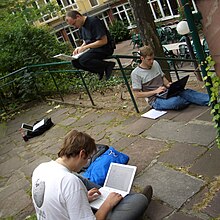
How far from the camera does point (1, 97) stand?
8805mm

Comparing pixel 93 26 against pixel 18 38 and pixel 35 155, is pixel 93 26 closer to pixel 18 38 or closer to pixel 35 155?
pixel 35 155

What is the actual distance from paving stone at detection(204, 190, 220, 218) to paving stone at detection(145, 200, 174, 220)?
1.00 feet

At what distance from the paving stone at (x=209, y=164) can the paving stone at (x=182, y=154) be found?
0.26 ft

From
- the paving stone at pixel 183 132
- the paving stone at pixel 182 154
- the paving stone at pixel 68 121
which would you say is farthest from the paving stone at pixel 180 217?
the paving stone at pixel 68 121

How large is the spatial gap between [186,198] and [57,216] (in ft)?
3.80

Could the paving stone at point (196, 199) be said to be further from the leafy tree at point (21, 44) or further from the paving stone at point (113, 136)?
the leafy tree at point (21, 44)

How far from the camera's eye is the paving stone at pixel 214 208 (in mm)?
2449

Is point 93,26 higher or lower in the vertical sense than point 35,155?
higher

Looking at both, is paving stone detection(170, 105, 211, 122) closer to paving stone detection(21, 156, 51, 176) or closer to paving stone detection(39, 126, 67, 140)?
paving stone detection(21, 156, 51, 176)

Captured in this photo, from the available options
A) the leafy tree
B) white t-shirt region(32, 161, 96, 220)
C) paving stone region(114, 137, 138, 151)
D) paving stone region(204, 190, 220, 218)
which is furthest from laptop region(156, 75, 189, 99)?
the leafy tree

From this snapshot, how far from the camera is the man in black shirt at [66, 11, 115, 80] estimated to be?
4598 millimetres

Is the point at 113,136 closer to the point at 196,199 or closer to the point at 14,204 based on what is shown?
the point at 14,204

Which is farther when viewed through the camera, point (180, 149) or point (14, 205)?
point (14, 205)

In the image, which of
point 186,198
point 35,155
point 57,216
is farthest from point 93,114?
point 57,216
